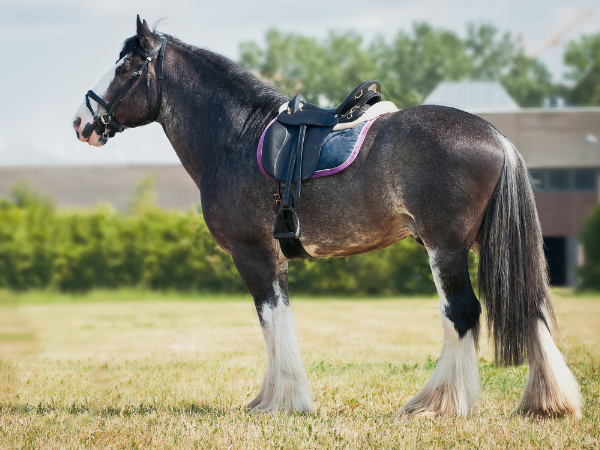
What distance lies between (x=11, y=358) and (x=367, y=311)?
9.80m

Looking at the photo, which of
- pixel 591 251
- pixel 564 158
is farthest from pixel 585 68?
pixel 591 251

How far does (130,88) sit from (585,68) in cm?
5700

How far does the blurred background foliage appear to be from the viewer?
51875 millimetres

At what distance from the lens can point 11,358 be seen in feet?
28.3

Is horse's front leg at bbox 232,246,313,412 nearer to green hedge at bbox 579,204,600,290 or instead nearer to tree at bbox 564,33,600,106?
green hedge at bbox 579,204,600,290

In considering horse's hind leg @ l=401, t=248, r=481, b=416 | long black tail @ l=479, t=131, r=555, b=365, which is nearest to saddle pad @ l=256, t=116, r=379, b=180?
horse's hind leg @ l=401, t=248, r=481, b=416

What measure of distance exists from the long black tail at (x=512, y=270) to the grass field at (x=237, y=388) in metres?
0.62

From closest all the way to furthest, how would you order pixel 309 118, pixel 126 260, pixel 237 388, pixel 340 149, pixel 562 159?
pixel 340 149
pixel 309 118
pixel 237 388
pixel 126 260
pixel 562 159

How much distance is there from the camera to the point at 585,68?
54938 millimetres

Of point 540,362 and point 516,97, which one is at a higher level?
point 516,97

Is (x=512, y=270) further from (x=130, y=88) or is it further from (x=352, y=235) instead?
(x=130, y=88)

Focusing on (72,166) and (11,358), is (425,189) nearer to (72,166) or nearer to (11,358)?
(11,358)

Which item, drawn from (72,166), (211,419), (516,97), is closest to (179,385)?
(211,419)

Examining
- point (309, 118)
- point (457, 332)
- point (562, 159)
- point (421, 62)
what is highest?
point (421, 62)
